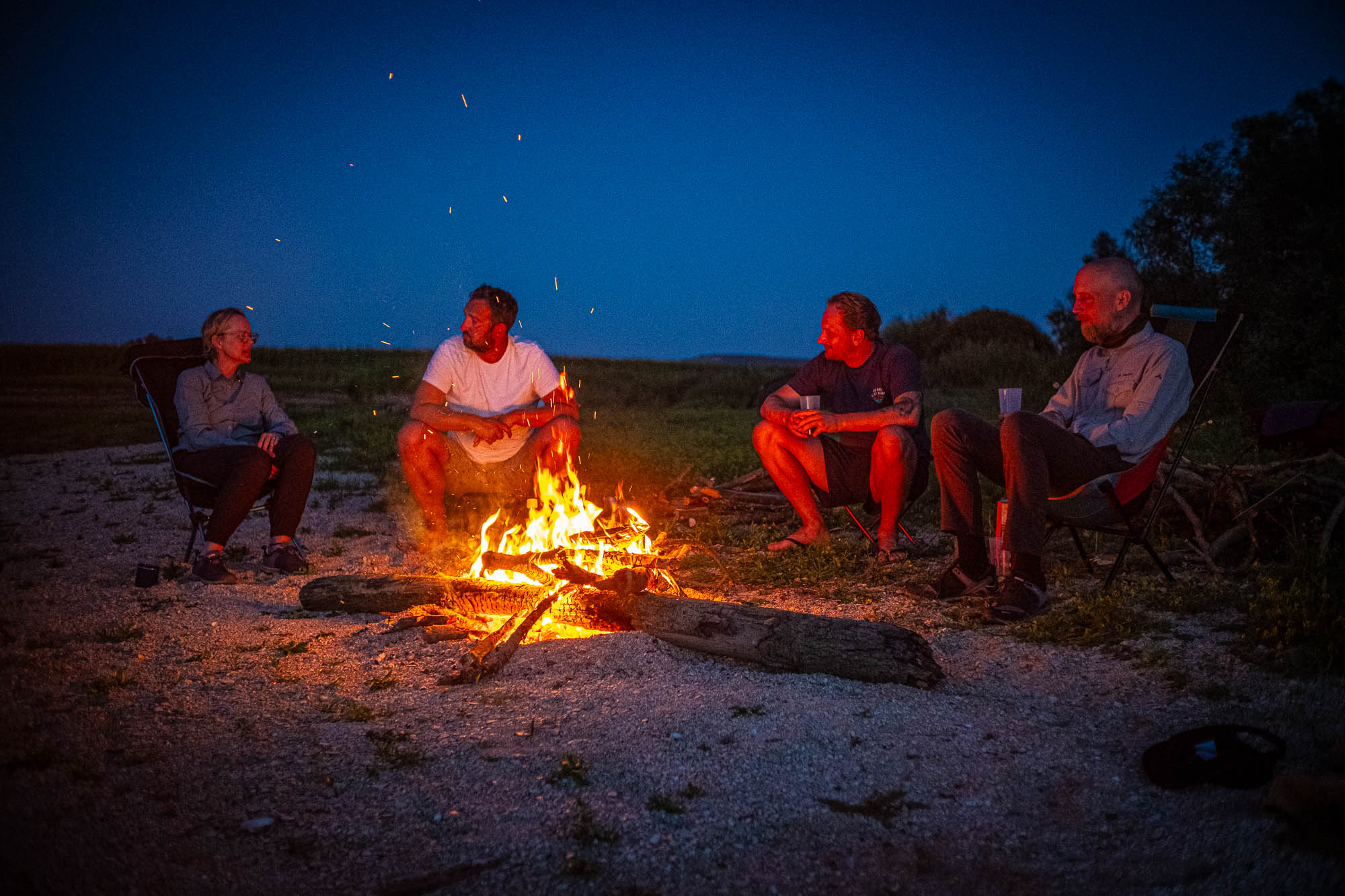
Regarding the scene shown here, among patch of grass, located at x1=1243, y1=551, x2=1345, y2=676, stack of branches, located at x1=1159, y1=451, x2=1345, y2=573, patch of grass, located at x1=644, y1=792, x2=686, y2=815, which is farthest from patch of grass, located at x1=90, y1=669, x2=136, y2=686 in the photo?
stack of branches, located at x1=1159, y1=451, x2=1345, y2=573

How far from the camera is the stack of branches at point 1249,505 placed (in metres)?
4.22

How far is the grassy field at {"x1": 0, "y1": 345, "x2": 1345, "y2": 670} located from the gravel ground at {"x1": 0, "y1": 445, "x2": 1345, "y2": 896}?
27cm

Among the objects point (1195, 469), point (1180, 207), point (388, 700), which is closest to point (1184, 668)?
point (1195, 469)

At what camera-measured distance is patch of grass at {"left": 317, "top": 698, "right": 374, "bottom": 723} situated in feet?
9.04

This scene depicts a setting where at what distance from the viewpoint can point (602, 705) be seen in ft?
9.39

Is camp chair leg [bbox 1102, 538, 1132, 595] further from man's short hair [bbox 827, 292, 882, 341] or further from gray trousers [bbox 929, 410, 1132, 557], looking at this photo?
man's short hair [bbox 827, 292, 882, 341]

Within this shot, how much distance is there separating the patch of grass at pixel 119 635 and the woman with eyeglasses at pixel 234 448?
3.15 feet

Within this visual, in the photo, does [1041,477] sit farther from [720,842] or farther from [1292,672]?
[720,842]

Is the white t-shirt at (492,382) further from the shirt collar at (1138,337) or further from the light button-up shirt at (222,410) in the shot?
the shirt collar at (1138,337)

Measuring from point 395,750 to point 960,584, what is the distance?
2834 millimetres

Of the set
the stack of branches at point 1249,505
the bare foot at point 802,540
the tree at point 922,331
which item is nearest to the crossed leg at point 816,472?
the bare foot at point 802,540

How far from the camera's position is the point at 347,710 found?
111 inches

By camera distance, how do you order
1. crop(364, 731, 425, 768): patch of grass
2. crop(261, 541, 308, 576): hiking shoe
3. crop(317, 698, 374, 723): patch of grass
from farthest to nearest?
crop(261, 541, 308, 576): hiking shoe → crop(317, 698, 374, 723): patch of grass → crop(364, 731, 425, 768): patch of grass

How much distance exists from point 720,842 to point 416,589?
94.4 inches
